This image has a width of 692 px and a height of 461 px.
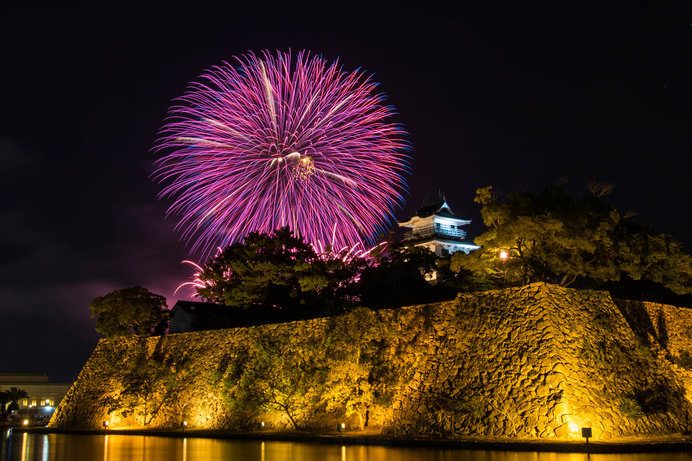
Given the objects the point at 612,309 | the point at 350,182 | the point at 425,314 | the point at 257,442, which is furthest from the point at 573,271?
the point at 257,442

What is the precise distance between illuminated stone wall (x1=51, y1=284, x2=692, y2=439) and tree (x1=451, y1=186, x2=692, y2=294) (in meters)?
1.58

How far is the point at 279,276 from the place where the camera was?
28.1 metres

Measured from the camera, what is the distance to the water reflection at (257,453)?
37.6ft

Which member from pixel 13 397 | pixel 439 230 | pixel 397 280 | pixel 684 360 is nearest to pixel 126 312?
pixel 397 280

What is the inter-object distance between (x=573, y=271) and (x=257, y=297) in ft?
45.5

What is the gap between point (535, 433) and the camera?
13562 mm

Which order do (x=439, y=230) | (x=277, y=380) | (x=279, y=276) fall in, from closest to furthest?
(x=277, y=380) < (x=279, y=276) < (x=439, y=230)

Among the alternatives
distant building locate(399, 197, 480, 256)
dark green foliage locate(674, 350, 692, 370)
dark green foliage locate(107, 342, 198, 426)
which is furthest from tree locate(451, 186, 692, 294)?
distant building locate(399, 197, 480, 256)

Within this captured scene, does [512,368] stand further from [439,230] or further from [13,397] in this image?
[13,397]

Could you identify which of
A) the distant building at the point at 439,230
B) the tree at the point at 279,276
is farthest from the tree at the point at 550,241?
the distant building at the point at 439,230

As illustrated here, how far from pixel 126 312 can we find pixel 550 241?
20.4 metres

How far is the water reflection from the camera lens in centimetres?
1146

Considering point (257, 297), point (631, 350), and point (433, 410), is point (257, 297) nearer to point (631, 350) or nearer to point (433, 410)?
point (433, 410)

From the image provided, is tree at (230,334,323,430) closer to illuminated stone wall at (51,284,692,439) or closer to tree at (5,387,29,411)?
illuminated stone wall at (51,284,692,439)
